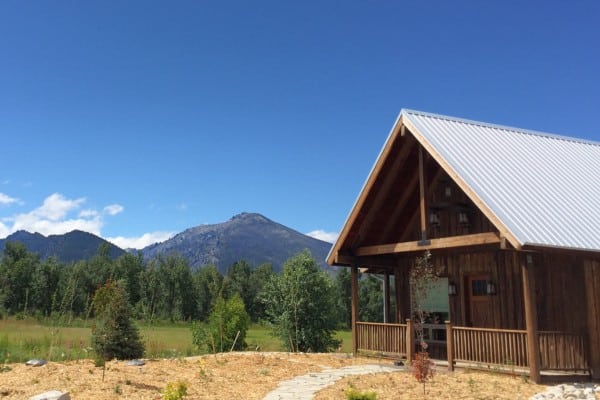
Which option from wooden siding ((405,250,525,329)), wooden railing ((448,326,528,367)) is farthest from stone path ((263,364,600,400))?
wooden siding ((405,250,525,329))

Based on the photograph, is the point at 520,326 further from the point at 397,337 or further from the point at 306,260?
the point at 306,260

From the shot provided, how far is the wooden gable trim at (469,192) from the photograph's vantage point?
39.9 feet

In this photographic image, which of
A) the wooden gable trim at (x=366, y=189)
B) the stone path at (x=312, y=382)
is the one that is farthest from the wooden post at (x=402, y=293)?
the stone path at (x=312, y=382)

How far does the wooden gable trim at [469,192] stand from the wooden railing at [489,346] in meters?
2.29

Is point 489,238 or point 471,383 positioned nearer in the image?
point 471,383

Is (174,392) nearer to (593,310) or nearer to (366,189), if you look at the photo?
(366,189)

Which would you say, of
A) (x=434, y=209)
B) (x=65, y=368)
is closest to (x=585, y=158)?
(x=434, y=209)

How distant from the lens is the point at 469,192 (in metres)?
13.3

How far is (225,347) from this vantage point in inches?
825

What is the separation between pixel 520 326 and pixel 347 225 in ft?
17.7

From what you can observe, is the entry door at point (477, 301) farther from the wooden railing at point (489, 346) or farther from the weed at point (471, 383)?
the weed at point (471, 383)

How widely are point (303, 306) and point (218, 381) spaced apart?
11.4 metres

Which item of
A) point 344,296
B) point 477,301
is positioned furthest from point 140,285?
point 477,301

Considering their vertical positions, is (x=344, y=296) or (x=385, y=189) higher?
(x=385, y=189)
